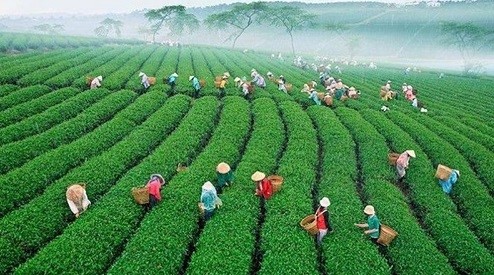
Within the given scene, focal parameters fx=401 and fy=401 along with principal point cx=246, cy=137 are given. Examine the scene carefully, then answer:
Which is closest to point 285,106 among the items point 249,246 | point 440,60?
point 249,246

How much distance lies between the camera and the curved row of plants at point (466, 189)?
15283 mm

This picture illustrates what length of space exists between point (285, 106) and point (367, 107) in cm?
713

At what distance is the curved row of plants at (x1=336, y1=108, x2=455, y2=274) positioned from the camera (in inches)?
497

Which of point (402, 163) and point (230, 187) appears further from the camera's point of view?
point (402, 163)

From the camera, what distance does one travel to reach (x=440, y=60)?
130625 millimetres

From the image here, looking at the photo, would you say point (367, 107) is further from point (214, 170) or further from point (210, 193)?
point (210, 193)

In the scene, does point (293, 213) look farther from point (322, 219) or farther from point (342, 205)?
point (342, 205)

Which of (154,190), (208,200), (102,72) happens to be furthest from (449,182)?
(102,72)

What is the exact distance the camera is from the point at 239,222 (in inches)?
544

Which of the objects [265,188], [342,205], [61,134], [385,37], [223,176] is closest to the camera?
[342,205]

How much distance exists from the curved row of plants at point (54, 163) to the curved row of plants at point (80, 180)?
61cm

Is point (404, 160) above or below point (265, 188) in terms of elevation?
above

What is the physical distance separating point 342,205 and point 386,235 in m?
2.44

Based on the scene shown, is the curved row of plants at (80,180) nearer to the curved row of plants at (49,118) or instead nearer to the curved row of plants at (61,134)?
the curved row of plants at (61,134)
